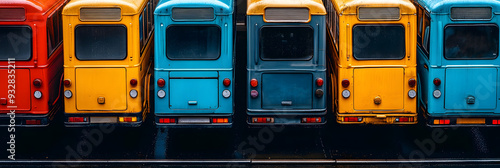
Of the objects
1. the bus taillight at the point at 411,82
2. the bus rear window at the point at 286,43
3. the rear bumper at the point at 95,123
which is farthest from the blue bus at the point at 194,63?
the bus taillight at the point at 411,82

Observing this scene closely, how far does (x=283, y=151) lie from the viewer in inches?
532

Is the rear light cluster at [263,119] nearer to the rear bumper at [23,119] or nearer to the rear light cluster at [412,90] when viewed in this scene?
the rear light cluster at [412,90]

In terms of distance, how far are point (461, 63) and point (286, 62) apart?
119 inches

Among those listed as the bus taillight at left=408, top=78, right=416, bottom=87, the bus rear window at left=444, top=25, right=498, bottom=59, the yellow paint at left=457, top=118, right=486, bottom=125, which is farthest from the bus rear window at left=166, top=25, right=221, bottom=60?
the yellow paint at left=457, top=118, right=486, bottom=125

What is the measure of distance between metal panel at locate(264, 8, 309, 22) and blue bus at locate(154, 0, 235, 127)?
27.2 inches

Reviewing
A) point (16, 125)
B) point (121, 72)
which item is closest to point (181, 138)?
point (121, 72)

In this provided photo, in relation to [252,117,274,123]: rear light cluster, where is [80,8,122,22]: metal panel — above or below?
above

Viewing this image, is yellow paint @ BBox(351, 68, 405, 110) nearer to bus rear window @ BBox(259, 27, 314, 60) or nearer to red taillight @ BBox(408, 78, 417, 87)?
red taillight @ BBox(408, 78, 417, 87)

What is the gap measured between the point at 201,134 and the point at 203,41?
230 centimetres

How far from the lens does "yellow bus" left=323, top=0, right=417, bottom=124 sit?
42.2ft

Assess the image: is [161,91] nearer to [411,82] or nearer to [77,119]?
[77,119]

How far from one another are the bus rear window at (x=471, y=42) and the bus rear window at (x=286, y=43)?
2.36 metres

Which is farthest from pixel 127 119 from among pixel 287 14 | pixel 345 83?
pixel 345 83

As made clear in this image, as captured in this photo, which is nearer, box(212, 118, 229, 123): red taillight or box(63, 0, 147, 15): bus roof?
box(63, 0, 147, 15): bus roof
